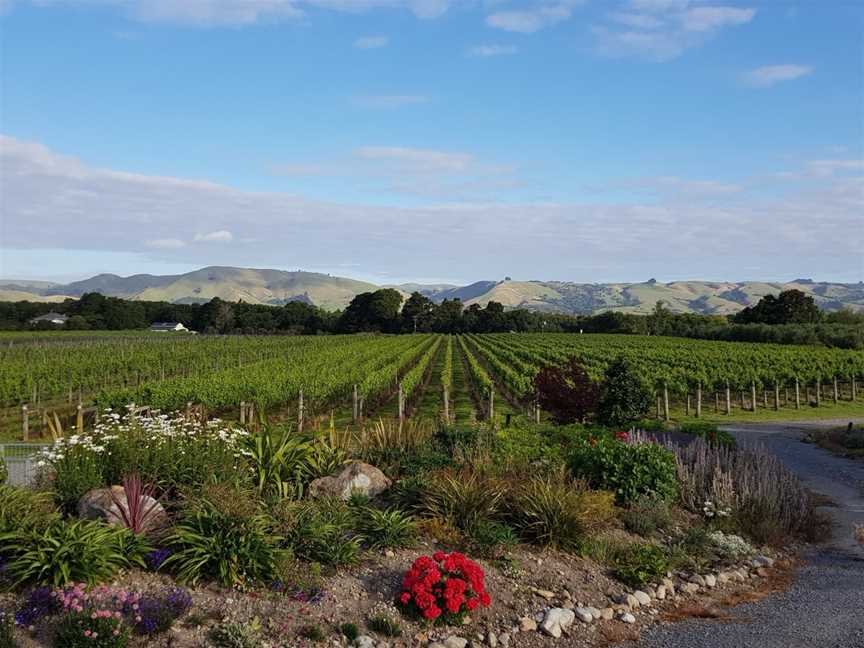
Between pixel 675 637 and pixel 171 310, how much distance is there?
5200 inches

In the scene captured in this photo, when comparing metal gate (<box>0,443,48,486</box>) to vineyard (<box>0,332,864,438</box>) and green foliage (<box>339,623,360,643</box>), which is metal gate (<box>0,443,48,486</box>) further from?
vineyard (<box>0,332,864,438</box>)

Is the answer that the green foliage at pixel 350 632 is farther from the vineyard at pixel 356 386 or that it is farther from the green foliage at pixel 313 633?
the vineyard at pixel 356 386

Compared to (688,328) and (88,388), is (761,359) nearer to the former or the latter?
(88,388)

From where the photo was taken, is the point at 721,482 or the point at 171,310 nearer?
the point at 721,482

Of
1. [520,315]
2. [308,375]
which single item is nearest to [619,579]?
[308,375]

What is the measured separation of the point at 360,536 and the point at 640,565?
329 cm

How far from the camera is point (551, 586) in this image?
24.3 feet

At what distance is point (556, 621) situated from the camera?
21.9ft

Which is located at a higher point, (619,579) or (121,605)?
(121,605)

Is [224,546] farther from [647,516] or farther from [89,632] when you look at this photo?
[647,516]

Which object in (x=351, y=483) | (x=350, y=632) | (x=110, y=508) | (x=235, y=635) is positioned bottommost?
(x=350, y=632)

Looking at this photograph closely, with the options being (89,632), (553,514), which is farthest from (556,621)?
(89,632)

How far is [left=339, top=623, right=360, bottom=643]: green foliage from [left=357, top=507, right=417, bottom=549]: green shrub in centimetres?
152

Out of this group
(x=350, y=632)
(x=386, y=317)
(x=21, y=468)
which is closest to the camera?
(x=350, y=632)
